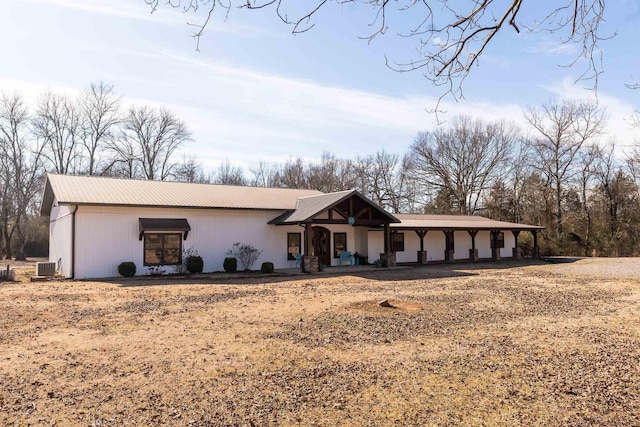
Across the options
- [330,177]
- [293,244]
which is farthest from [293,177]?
[293,244]

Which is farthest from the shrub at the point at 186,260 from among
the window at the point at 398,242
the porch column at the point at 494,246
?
the porch column at the point at 494,246

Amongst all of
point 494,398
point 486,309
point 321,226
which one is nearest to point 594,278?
point 486,309

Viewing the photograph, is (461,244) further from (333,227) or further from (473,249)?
(333,227)

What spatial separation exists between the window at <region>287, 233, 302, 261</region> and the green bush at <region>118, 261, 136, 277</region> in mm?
7139

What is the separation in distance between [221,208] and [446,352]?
14797 millimetres

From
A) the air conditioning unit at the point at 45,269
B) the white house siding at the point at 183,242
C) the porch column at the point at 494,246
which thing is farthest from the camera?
the porch column at the point at 494,246

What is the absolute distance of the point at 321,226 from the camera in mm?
22484

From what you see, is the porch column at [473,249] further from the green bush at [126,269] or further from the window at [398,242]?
the green bush at [126,269]

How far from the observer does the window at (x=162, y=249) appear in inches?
722

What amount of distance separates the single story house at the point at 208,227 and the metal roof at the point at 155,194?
4 cm

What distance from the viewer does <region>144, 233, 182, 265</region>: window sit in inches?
722

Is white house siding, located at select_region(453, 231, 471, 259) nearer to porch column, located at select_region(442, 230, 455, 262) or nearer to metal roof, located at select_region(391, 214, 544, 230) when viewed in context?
porch column, located at select_region(442, 230, 455, 262)

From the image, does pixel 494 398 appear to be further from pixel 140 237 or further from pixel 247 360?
pixel 140 237

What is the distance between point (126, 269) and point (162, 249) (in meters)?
1.79
